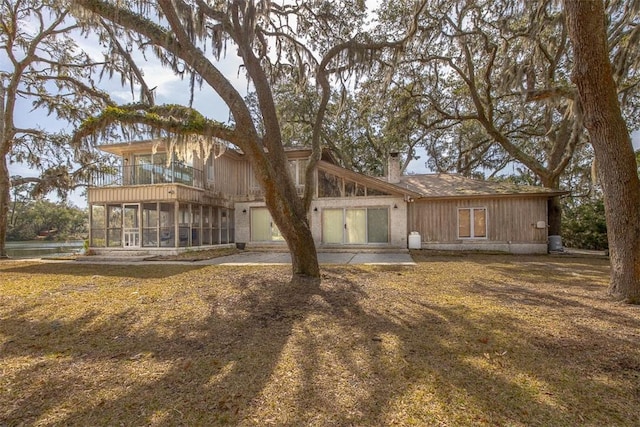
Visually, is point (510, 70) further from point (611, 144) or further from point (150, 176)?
point (150, 176)

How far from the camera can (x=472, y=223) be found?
14320mm

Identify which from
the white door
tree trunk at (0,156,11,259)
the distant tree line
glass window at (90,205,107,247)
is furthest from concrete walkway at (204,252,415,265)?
the distant tree line

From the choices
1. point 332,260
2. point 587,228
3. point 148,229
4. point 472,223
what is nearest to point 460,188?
point 472,223

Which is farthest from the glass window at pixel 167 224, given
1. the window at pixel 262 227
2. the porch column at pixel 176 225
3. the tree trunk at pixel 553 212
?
the tree trunk at pixel 553 212

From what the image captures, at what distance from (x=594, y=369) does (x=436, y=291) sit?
3.18m

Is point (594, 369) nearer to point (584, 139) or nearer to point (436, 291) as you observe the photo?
point (436, 291)

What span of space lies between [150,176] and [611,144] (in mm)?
14736

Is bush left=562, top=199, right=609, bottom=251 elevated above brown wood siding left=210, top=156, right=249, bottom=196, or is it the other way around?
brown wood siding left=210, top=156, right=249, bottom=196

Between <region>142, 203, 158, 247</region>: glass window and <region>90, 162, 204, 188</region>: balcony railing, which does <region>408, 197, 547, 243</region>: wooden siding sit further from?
<region>142, 203, 158, 247</region>: glass window

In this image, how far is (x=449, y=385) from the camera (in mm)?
2562

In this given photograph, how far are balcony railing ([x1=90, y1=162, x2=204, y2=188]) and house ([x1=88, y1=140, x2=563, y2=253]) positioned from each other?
0.04 metres

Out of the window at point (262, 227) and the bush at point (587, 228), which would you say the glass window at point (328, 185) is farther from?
the bush at point (587, 228)

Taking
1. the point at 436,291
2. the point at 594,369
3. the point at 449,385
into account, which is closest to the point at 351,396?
the point at 449,385

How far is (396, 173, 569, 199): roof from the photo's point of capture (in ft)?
44.6
